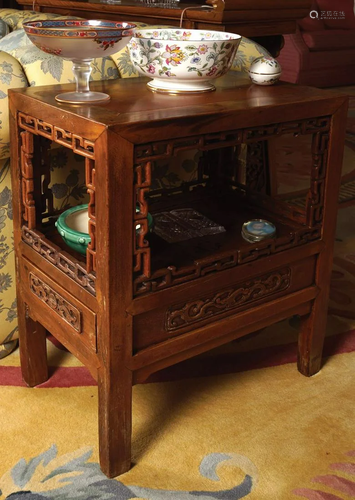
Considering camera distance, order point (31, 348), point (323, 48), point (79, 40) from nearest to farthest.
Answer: point (79, 40) < point (31, 348) < point (323, 48)

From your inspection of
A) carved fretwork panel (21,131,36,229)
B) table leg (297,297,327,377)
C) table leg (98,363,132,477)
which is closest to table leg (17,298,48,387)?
carved fretwork panel (21,131,36,229)

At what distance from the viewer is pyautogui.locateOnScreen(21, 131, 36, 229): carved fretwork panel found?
1.25 meters

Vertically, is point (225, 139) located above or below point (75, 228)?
above

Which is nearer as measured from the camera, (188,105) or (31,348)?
(188,105)

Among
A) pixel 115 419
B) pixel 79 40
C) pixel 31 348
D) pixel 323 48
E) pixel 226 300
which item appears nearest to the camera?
pixel 79 40

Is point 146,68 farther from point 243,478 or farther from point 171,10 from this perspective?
point 171,10

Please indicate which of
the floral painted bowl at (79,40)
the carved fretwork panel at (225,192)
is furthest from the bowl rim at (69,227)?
the floral painted bowl at (79,40)

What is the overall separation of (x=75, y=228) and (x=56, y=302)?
17 centimetres

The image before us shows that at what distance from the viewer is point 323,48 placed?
17.2ft

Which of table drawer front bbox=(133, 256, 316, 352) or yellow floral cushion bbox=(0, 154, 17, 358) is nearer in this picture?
table drawer front bbox=(133, 256, 316, 352)

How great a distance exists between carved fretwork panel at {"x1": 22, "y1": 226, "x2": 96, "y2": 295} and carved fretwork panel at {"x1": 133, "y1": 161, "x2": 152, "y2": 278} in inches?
3.6

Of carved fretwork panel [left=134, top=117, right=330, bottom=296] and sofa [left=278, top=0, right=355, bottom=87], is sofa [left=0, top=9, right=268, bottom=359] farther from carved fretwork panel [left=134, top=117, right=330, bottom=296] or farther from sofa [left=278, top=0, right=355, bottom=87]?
sofa [left=278, top=0, right=355, bottom=87]

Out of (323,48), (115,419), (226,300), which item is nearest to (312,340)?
(226,300)

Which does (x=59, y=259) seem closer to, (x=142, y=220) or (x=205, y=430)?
(x=142, y=220)
